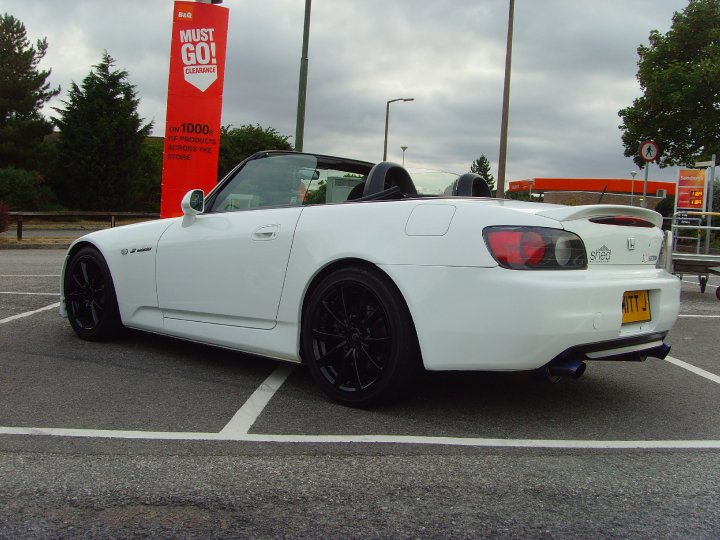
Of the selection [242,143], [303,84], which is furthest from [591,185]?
[303,84]

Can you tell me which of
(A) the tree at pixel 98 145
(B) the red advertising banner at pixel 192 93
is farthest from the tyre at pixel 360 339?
(A) the tree at pixel 98 145

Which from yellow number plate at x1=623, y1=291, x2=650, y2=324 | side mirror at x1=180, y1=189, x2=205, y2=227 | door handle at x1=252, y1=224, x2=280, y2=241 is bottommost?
yellow number plate at x1=623, y1=291, x2=650, y2=324

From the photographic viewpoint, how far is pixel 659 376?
175 inches

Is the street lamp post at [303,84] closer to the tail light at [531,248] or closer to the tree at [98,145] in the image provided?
the tail light at [531,248]

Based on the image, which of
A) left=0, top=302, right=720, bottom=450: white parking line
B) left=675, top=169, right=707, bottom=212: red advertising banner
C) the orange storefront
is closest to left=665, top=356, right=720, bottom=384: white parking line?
left=0, top=302, right=720, bottom=450: white parking line

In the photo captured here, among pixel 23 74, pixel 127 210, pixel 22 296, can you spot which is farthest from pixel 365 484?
pixel 23 74

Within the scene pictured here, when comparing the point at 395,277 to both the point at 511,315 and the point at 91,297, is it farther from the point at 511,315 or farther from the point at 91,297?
the point at 91,297

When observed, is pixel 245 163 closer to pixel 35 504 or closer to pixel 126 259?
pixel 126 259

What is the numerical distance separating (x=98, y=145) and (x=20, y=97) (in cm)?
878

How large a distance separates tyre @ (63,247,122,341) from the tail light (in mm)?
2990

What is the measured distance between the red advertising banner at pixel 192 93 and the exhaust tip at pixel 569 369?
855 cm

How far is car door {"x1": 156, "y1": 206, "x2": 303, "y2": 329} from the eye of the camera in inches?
150

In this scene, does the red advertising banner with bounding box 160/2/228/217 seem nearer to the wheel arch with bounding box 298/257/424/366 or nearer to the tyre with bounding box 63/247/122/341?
the tyre with bounding box 63/247/122/341

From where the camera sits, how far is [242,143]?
42.5m
